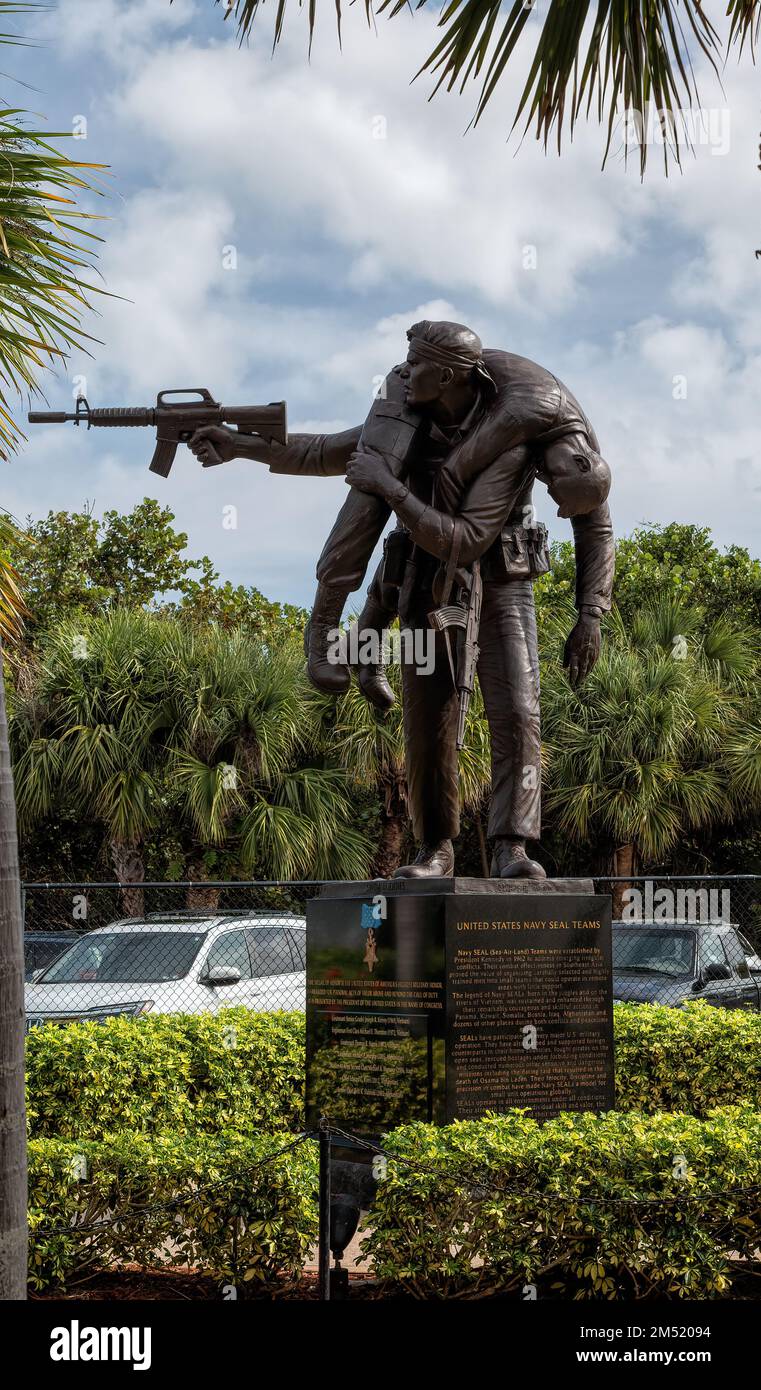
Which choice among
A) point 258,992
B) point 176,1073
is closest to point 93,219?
point 176,1073

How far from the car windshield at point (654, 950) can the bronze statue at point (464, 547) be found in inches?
242

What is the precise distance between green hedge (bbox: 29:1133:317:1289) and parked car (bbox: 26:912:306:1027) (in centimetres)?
523

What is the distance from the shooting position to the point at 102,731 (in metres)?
15.7

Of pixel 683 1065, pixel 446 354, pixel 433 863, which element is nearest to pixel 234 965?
pixel 683 1065

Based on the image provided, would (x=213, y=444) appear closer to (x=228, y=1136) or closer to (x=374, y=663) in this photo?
(x=374, y=663)

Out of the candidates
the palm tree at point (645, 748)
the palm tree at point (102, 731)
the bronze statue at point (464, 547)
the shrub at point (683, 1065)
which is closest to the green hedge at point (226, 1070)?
the shrub at point (683, 1065)

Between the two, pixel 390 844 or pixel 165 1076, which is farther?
pixel 390 844

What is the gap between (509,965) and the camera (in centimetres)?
580

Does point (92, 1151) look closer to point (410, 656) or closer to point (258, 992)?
point (410, 656)

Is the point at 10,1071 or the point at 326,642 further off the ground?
the point at 326,642

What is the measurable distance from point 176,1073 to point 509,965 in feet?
8.64

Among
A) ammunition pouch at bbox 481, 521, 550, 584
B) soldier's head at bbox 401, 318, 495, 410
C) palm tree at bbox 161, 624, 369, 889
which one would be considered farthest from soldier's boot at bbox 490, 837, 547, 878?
palm tree at bbox 161, 624, 369, 889

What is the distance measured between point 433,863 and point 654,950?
21.5 ft
